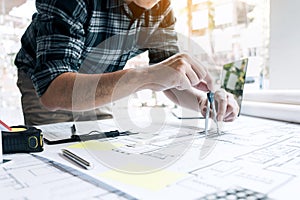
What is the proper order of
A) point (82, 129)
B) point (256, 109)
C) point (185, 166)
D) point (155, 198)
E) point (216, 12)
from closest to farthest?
point (155, 198) < point (185, 166) < point (82, 129) < point (256, 109) < point (216, 12)

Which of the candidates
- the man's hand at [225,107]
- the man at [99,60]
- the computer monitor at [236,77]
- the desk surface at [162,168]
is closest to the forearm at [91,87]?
the man at [99,60]

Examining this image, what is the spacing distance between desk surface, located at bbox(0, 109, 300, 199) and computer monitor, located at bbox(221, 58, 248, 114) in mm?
262

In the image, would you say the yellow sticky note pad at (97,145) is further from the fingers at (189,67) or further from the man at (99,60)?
the fingers at (189,67)

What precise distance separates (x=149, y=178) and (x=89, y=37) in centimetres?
63

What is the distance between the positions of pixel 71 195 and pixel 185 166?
20 cm

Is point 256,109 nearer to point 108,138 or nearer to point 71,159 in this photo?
point 108,138

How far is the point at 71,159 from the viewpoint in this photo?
20.6 inches

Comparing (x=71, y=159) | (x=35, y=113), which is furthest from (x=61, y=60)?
(x=35, y=113)

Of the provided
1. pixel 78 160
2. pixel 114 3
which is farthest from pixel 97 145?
pixel 114 3

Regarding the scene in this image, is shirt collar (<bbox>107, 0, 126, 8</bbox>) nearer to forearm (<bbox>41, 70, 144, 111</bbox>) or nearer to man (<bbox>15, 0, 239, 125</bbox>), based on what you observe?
man (<bbox>15, 0, 239, 125</bbox>)

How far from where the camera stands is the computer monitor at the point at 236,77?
960mm

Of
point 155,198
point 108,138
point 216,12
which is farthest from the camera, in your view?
point 216,12

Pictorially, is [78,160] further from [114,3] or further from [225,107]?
[114,3]

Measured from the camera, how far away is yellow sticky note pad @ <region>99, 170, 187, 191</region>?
389 millimetres
